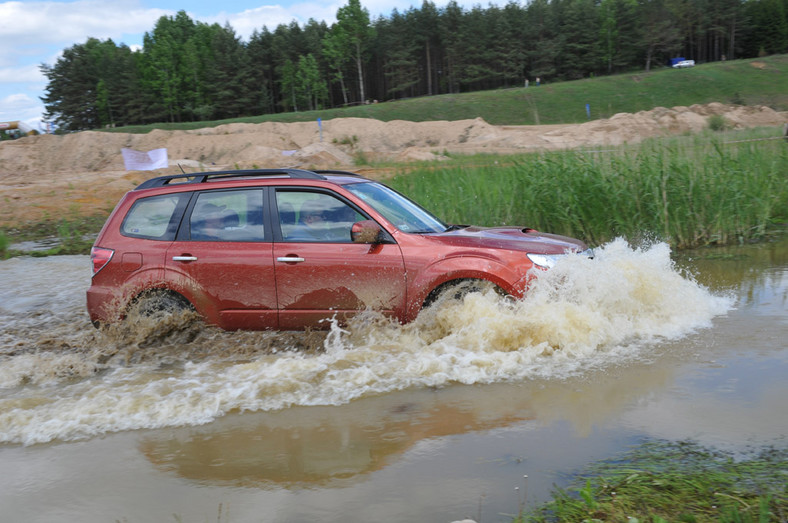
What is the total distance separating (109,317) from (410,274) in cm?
297

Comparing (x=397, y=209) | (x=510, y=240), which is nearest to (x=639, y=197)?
(x=510, y=240)

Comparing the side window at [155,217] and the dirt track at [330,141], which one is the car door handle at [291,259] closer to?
the side window at [155,217]

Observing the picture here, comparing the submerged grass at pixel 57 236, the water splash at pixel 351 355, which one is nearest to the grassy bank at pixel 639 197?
the water splash at pixel 351 355

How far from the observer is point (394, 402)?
532 cm

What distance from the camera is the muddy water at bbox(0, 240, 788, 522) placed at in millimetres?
3930

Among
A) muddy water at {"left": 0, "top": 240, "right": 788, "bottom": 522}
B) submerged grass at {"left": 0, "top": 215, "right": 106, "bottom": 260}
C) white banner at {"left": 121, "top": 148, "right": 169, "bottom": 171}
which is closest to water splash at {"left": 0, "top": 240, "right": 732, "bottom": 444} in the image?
muddy water at {"left": 0, "top": 240, "right": 788, "bottom": 522}

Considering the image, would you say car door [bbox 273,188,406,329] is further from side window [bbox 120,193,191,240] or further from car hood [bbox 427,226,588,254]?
side window [bbox 120,193,191,240]

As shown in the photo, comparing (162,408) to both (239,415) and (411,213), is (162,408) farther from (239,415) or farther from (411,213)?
(411,213)

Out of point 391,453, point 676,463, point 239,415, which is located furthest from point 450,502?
point 239,415

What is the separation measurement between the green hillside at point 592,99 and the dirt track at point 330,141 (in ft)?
40.7

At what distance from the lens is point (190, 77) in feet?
300

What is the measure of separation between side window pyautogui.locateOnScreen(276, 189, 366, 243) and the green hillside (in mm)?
52399

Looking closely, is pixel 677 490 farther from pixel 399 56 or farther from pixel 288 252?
pixel 399 56

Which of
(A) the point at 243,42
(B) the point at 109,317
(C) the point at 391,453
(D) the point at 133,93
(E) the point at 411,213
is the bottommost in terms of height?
(C) the point at 391,453
